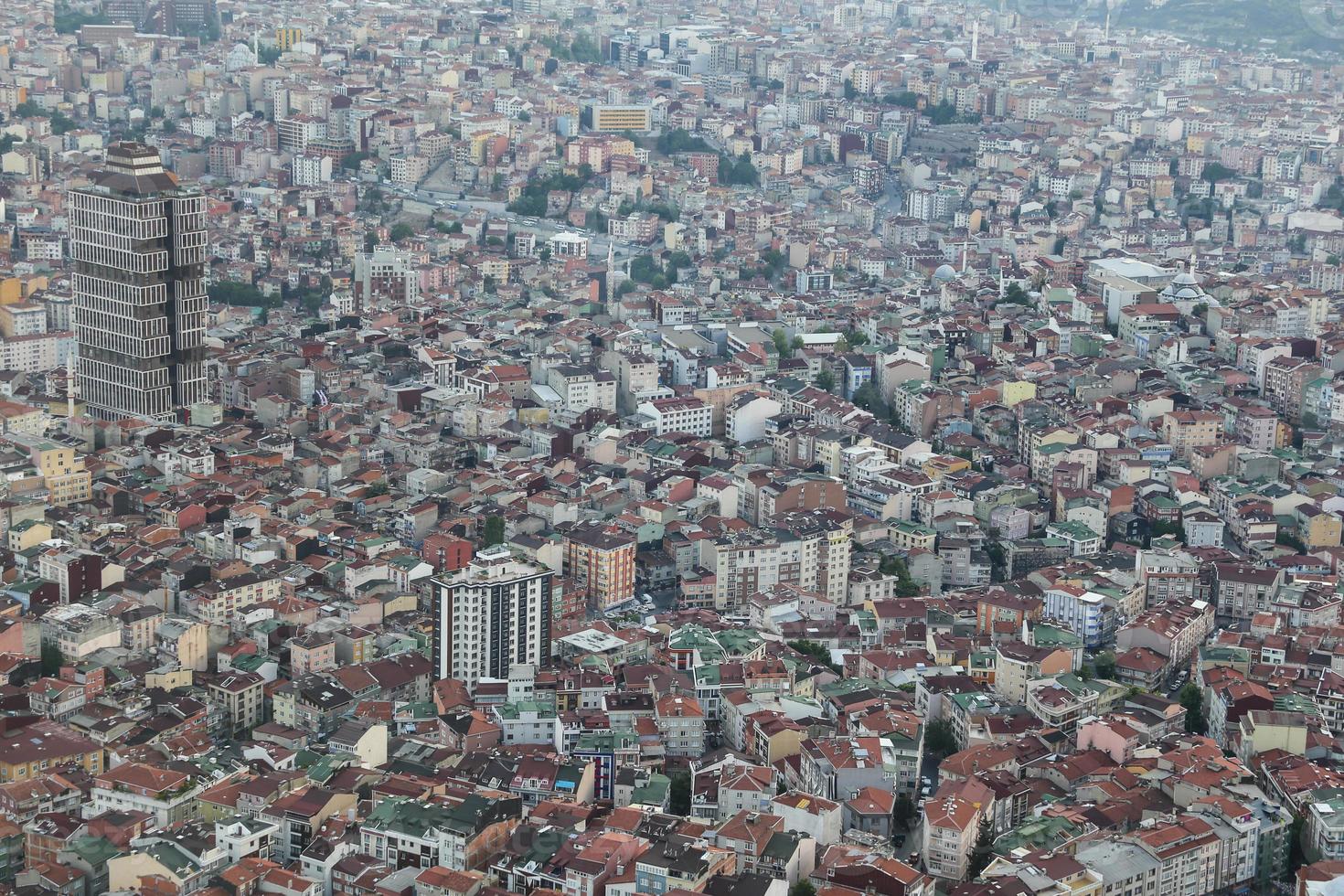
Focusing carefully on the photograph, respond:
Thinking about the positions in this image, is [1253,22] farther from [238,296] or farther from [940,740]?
[940,740]

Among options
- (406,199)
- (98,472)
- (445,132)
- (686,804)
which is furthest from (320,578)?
(445,132)

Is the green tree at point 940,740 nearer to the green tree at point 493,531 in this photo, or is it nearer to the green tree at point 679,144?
the green tree at point 493,531

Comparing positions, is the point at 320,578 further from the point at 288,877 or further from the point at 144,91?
the point at 144,91

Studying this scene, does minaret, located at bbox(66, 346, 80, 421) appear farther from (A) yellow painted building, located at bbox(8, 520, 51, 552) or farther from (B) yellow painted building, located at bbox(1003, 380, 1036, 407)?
(B) yellow painted building, located at bbox(1003, 380, 1036, 407)

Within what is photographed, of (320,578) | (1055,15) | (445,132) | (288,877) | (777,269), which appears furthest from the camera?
(1055,15)

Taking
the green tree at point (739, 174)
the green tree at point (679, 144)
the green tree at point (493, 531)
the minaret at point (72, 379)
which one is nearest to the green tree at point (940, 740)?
the green tree at point (493, 531)

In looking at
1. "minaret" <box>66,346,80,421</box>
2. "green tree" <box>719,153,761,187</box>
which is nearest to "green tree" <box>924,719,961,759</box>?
"minaret" <box>66,346,80,421</box>
